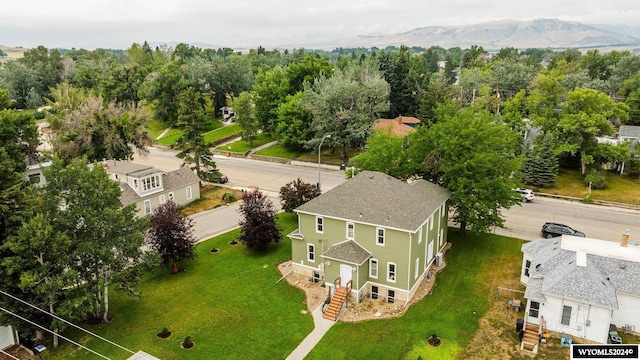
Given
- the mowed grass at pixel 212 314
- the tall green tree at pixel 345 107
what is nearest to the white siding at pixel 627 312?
the mowed grass at pixel 212 314

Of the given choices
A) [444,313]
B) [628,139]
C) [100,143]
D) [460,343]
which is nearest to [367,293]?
[444,313]

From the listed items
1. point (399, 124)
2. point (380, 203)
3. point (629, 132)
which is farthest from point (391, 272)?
point (629, 132)

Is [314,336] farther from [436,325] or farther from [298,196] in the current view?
[298,196]

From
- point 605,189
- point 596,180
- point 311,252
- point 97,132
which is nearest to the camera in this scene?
point 311,252

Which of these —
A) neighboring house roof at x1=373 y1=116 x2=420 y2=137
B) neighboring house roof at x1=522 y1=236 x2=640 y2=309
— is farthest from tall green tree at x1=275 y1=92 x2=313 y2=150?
neighboring house roof at x1=522 y1=236 x2=640 y2=309

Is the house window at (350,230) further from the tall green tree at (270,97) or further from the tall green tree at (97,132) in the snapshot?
the tall green tree at (270,97)

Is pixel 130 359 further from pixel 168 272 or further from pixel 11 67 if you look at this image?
pixel 11 67
